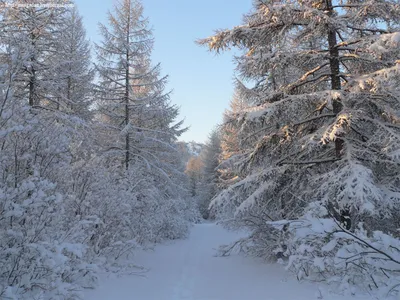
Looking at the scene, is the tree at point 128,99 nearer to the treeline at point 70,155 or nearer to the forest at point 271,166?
the treeline at point 70,155

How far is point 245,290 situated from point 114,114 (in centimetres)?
1102

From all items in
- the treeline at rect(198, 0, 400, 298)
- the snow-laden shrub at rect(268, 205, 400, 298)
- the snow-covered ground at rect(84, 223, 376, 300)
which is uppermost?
the treeline at rect(198, 0, 400, 298)

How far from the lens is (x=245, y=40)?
767cm

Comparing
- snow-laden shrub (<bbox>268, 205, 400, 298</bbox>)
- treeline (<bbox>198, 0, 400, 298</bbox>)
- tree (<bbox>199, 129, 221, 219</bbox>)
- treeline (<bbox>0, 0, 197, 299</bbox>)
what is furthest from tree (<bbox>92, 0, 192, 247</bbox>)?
tree (<bbox>199, 129, 221, 219</bbox>)

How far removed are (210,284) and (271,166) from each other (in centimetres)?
310

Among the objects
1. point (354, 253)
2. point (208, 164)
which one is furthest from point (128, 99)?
point (208, 164)

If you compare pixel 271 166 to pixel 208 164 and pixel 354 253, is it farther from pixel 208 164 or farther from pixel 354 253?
pixel 208 164

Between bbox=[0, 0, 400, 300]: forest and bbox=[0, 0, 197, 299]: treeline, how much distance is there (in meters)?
0.04

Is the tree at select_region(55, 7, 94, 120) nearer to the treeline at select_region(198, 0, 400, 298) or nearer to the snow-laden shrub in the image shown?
the treeline at select_region(198, 0, 400, 298)

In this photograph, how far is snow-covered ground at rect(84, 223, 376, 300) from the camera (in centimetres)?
556

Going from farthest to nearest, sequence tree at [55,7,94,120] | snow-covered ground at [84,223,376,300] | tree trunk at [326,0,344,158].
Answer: tree at [55,7,94,120]
tree trunk at [326,0,344,158]
snow-covered ground at [84,223,376,300]

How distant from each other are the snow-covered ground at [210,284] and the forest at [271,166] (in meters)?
0.33

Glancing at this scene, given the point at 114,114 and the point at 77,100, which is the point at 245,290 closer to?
the point at 114,114

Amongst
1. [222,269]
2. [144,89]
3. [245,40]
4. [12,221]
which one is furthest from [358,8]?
[144,89]
